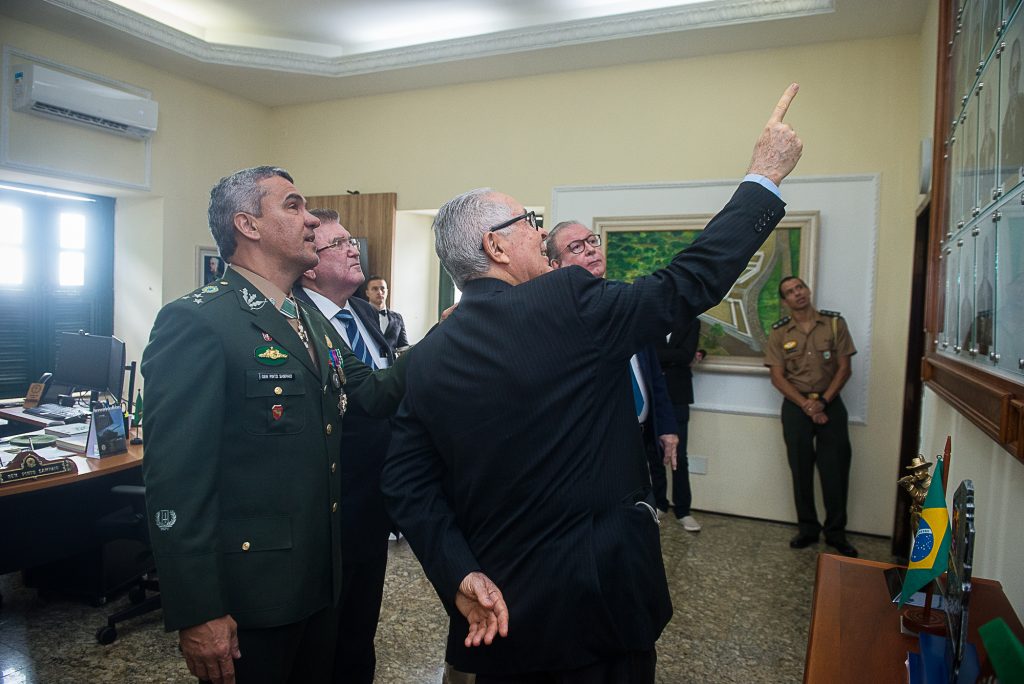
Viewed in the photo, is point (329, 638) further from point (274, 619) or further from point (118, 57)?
point (118, 57)

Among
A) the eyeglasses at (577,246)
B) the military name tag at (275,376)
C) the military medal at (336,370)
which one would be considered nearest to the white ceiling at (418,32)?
the eyeglasses at (577,246)

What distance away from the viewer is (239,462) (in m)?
1.40

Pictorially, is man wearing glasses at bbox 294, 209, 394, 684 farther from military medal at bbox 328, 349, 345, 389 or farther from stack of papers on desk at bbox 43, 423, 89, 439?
stack of papers on desk at bbox 43, 423, 89, 439

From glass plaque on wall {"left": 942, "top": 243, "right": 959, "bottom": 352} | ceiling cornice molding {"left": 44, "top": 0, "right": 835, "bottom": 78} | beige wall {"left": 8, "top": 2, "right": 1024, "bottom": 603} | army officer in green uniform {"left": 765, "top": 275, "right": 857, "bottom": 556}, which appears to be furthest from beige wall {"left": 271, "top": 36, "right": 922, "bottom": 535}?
glass plaque on wall {"left": 942, "top": 243, "right": 959, "bottom": 352}

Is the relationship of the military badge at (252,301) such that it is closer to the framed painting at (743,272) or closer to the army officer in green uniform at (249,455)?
the army officer in green uniform at (249,455)

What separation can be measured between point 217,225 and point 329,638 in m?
1.04

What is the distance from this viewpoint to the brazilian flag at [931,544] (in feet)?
3.33

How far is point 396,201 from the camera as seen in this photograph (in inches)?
232

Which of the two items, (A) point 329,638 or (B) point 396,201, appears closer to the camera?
(A) point 329,638

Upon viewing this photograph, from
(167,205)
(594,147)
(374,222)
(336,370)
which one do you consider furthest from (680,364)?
(167,205)

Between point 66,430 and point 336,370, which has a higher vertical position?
point 336,370

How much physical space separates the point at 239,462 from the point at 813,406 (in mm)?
3717

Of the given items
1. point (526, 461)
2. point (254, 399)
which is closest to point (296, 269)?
point (254, 399)

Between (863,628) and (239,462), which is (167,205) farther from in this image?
(863,628)
